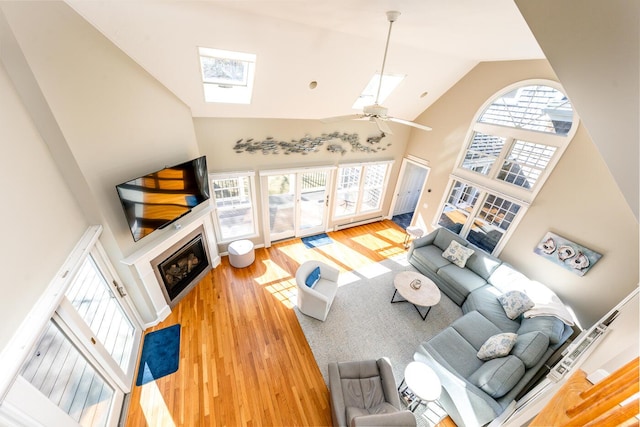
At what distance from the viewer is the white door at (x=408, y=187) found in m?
6.87

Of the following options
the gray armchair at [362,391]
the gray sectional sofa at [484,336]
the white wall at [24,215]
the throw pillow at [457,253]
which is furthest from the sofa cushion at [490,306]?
the white wall at [24,215]

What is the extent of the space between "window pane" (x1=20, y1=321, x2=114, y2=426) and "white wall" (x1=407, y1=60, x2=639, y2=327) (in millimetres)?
6497

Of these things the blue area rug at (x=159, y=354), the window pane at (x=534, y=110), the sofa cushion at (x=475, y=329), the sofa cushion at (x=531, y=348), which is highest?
the window pane at (x=534, y=110)

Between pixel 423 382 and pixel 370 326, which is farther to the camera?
pixel 370 326

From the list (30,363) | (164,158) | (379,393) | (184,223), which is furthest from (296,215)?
(30,363)

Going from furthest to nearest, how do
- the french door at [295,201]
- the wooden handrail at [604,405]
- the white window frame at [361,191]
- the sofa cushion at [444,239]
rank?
the white window frame at [361,191], the french door at [295,201], the sofa cushion at [444,239], the wooden handrail at [604,405]

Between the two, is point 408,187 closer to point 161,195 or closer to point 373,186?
point 373,186

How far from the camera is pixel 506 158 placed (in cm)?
448

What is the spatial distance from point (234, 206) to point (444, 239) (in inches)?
180

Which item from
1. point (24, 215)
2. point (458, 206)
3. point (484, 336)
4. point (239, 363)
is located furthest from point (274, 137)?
point (484, 336)

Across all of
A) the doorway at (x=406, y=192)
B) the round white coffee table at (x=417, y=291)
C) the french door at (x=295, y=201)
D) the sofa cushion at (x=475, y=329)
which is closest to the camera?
the sofa cushion at (x=475, y=329)

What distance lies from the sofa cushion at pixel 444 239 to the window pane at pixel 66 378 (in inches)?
228

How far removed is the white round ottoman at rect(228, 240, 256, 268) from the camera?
4.79 m

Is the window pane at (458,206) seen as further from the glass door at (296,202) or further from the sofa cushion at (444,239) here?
the glass door at (296,202)
